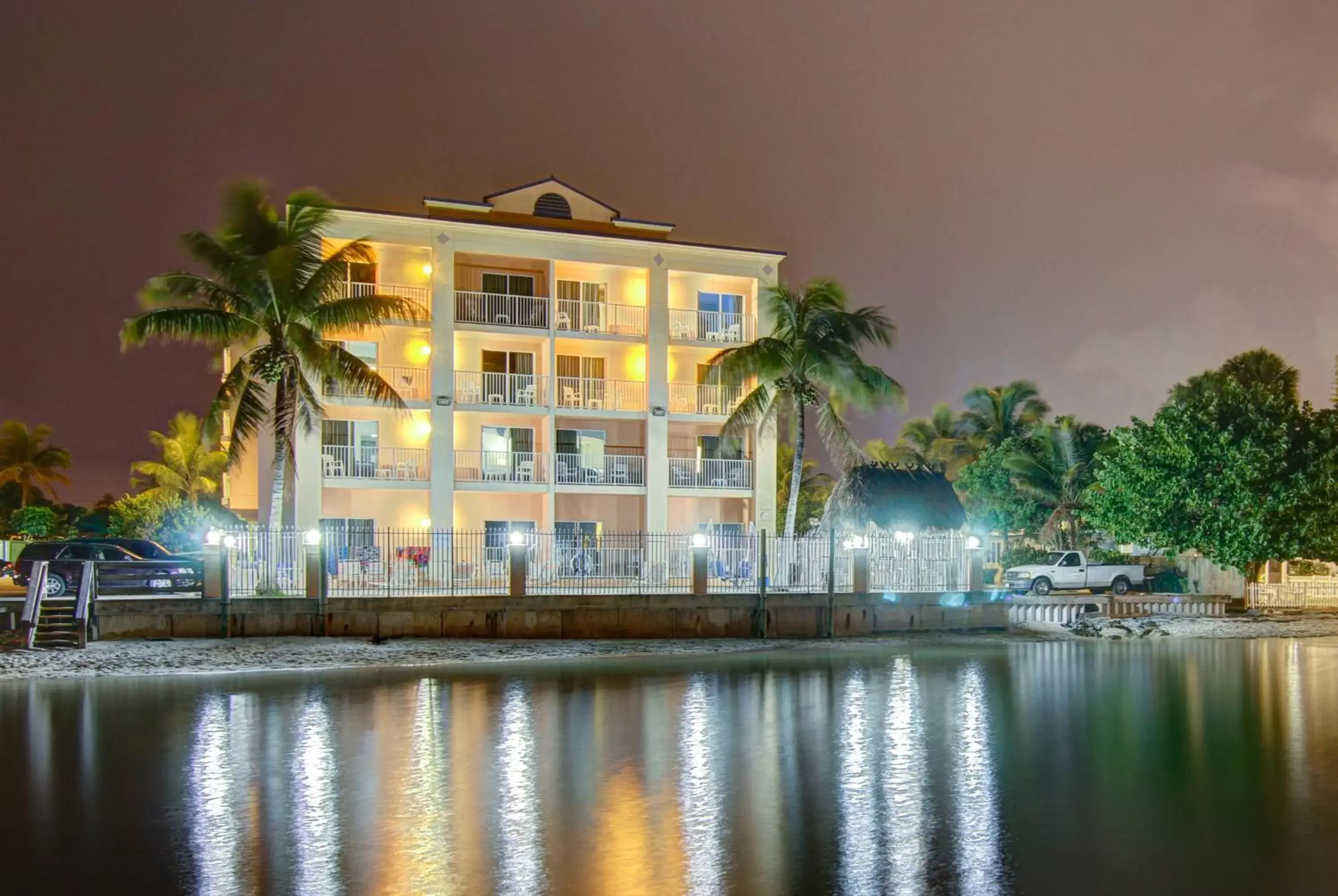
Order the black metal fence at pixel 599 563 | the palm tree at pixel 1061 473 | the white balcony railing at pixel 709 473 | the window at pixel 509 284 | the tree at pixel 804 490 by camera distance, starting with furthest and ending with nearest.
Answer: the tree at pixel 804 490 → the palm tree at pixel 1061 473 → the white balcony railing at pixel 709 473 → the window at pixel 509 284 → the black metal fence at pixel 599 563

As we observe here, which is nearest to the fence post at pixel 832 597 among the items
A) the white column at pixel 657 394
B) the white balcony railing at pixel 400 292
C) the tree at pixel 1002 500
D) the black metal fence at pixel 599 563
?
the black metal fence at pixel 599 563

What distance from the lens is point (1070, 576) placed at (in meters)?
40.9

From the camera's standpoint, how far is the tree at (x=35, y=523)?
5647 cm

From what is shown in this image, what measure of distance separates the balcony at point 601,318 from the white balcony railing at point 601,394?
5.08ft

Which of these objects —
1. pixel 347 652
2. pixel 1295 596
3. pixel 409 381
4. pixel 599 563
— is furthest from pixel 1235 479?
pixel 347 652

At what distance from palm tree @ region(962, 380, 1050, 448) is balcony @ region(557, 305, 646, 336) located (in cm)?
2926

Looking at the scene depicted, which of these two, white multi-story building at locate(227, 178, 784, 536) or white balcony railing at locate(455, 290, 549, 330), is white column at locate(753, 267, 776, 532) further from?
white balcony railing at locate(455, 290, 549, 330)

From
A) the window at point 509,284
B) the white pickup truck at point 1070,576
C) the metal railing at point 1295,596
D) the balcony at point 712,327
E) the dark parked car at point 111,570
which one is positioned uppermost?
the window at point 509,284

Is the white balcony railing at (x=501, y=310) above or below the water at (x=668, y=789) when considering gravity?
above

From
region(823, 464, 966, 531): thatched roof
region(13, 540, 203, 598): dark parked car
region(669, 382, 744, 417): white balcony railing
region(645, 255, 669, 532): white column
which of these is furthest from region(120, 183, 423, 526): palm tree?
region(823, 464, 966, 531): thatched roof

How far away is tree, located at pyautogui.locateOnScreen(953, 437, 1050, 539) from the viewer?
174ft

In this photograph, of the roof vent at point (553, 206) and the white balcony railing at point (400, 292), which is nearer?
the white balcony railing at point (400, 292)

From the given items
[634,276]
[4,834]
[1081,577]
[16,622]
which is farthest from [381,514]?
[4,834]

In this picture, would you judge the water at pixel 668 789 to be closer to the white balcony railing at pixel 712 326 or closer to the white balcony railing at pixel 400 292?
the white balcony railing at pixel 400 292
